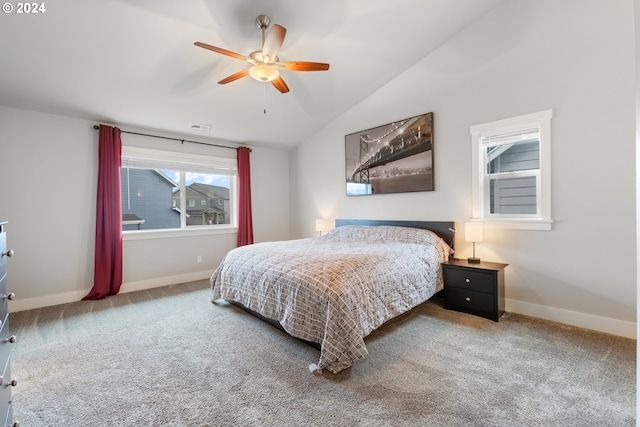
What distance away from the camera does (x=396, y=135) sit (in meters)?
4.25

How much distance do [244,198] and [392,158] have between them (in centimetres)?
274

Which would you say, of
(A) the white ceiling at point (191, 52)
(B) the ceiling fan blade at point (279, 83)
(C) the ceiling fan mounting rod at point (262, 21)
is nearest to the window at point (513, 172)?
(A) the white ceiling at point (191, 52)

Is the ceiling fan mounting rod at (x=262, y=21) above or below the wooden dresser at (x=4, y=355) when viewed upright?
above

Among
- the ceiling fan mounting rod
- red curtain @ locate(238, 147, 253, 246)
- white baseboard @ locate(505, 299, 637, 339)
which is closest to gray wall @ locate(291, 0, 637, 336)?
white baseboard @ locate(505, 299, 637, 339)

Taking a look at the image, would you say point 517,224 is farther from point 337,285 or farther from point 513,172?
point 337,285

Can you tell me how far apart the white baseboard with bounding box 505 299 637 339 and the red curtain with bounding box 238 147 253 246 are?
4.13 metres

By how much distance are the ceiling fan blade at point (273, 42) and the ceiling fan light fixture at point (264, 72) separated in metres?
0.07

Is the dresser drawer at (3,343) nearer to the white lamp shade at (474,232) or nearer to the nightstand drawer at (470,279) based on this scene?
the nightstand drawer at (470,279)

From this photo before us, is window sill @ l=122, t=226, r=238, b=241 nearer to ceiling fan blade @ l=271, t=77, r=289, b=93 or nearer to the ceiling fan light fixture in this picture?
ceiling fan blade @ l=271, t=77, r=289, b=93

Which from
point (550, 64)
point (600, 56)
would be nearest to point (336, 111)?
point (550, 64)

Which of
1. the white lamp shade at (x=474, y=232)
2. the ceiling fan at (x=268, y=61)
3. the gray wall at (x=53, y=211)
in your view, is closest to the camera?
the ceiling fan at (x=268, y=61)

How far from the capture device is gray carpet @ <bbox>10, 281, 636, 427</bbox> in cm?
167

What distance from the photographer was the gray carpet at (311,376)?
167 cm

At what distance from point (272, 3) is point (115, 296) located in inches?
162
